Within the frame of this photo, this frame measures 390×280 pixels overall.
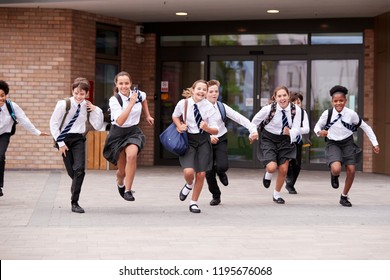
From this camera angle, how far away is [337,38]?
68.5ft

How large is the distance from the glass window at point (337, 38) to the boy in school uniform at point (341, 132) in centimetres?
839

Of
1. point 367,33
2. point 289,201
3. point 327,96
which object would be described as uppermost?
point 367,33

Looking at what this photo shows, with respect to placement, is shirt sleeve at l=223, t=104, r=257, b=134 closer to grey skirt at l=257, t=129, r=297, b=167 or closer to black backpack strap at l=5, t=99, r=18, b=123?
grey skirt at l=257, t=129, r=297, b=167

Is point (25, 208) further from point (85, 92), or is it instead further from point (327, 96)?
point (327, 96)

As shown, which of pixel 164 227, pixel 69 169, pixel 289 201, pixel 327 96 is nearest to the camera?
pixel 164 227

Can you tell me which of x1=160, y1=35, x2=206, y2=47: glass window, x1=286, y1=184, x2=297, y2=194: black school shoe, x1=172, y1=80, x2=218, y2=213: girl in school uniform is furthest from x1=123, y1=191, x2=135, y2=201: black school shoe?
x1=160, y1=35, x2=206, y2=47: glass window

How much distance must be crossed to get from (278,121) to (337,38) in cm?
842

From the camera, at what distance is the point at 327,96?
69.0 ft

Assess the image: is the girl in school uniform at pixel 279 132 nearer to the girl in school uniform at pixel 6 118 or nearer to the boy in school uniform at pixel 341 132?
the boy in school uniform at pixel 341 132

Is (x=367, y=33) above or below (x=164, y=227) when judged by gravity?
above

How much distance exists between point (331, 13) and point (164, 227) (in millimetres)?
11322

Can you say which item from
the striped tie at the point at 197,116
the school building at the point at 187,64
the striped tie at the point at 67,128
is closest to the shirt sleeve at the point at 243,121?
the striped tie at the point at 197,116

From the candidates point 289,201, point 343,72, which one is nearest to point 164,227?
point 289,201

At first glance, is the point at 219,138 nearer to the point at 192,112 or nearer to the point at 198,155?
the point at 198,155
